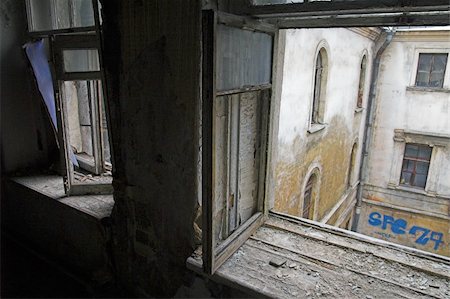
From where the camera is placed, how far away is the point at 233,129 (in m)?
2.71

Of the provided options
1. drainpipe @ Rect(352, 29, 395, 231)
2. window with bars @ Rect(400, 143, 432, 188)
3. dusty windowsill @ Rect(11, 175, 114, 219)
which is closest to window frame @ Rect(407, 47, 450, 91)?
drainpipe @ Rect(352, 29, 395, 231)

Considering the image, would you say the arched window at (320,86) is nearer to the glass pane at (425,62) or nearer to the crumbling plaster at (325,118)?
the crumbling plaster at (325,118)

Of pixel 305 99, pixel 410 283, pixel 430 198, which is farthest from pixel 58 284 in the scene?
pixel 430 198

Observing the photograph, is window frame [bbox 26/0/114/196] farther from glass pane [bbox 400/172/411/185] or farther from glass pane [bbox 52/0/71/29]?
glass pane [bbox 400/172/411/185]

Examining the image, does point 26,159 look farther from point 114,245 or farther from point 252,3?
point 252,3

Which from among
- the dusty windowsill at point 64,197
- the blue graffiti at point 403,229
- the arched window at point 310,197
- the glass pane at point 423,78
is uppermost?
the glass pane at point 423,78

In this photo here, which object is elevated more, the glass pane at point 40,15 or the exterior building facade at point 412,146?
the glass pane at point 40,15

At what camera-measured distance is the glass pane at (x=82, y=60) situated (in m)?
3.82

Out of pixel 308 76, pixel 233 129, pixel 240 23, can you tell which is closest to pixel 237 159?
pixel 233 129

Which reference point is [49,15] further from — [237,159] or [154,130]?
[237,159]

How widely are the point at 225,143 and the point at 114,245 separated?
1.74 metres

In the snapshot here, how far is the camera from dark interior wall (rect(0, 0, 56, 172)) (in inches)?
161

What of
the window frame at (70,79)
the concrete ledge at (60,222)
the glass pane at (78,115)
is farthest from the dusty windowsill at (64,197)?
the glass pane at (78,115)

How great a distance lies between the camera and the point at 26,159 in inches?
181
